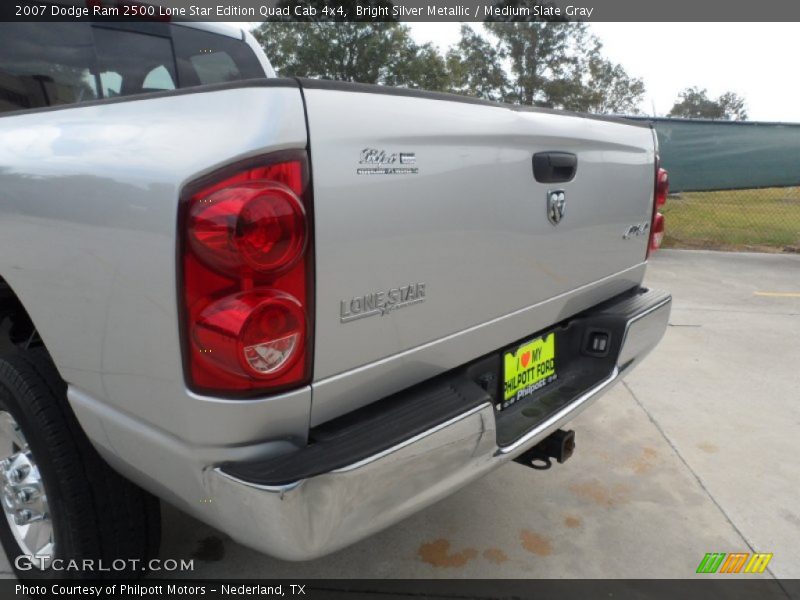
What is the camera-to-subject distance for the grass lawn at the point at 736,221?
33.0ft

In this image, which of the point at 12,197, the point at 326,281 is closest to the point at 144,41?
the point at 12,197

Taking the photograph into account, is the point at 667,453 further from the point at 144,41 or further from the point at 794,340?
the point at 144,41

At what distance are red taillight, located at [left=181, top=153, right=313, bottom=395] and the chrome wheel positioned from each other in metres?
0.93

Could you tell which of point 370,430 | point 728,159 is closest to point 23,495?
point 370,430

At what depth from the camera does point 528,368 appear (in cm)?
225

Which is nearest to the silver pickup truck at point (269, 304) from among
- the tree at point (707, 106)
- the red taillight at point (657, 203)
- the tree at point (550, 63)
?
the red taillight at point (657, 203)

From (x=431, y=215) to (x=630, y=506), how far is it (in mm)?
1740

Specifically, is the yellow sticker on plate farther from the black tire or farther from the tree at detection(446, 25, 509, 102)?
the tree at detection(446, 25, 509, 102)

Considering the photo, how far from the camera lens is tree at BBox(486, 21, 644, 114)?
41094 mm

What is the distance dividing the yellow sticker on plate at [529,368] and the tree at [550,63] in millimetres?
39950

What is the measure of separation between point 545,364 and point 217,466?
4.31ft

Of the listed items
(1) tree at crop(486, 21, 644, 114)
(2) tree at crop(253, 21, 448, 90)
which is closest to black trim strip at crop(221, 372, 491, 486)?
(2) tree at crop(253, 21, 448, 90)

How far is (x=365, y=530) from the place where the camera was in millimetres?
1538

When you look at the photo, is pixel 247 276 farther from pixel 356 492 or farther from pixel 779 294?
pixel 779 294
